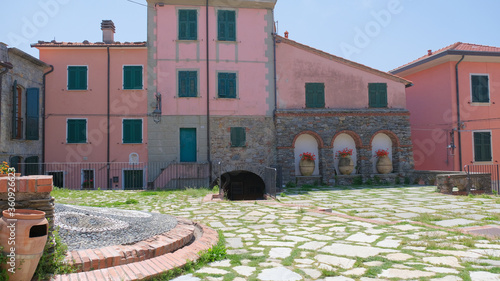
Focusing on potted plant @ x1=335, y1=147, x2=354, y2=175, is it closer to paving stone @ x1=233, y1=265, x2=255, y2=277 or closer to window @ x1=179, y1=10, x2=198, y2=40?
window @ x1=179, y1=10, x2=198, y2=40

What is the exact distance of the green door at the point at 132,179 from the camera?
55.8 ft

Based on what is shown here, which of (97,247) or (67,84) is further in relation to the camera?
(67,84)

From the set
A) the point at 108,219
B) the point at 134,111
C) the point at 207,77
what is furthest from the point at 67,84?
the point at 108,219

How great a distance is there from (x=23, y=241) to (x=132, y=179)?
1471cm

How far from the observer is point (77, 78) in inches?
683

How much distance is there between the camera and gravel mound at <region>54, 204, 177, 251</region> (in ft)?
13.9

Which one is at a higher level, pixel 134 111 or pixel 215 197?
pixel 134 111

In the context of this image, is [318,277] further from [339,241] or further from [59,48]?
[59,48]

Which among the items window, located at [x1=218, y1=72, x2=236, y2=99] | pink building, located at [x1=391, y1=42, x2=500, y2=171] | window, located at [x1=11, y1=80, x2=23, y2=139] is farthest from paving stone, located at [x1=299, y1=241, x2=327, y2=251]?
pink building, located at [x1=391, y1=42, x2=500, y2=171]

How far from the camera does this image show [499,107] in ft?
62.9

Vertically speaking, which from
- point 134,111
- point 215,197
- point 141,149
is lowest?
point 215,197

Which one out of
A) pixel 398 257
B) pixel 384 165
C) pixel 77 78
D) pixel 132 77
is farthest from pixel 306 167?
pixel 398 257

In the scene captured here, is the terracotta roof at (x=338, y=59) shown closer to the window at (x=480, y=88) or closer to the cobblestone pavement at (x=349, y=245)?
the window at (x=480, y=88)

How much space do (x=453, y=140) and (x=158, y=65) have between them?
15.3 m
